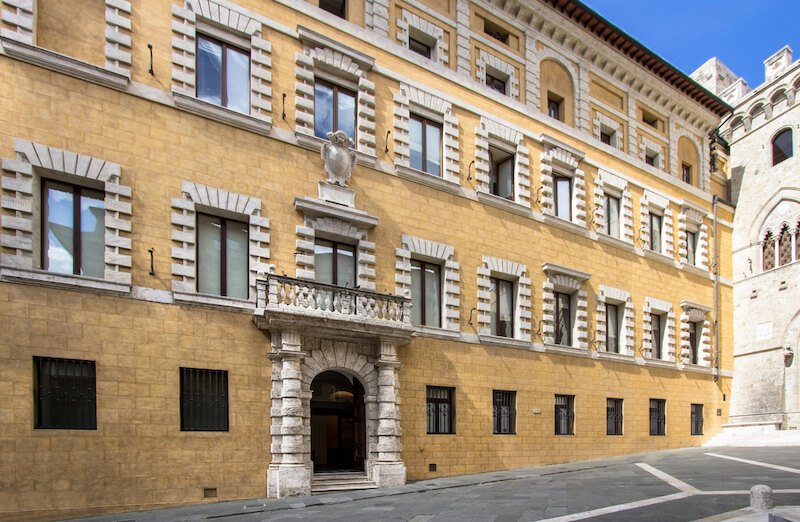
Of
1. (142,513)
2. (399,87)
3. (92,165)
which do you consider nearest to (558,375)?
(399,87)

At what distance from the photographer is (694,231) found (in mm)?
31391

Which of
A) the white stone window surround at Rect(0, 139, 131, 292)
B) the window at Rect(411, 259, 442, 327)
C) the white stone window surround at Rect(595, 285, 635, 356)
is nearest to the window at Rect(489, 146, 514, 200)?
the window at Rect(411, 259, 442, 327)

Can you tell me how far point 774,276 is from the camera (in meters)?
30.7

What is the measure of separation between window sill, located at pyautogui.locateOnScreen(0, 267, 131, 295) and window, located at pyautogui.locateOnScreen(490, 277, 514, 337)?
12280 mm

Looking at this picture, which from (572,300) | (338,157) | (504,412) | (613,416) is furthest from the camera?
(613,416)

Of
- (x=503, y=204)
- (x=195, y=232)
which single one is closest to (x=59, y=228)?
(x=195, y=232)

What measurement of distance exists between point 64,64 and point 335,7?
345 inches

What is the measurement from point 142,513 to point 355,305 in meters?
7.08

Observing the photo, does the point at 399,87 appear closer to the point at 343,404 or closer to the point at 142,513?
the point at 343,404

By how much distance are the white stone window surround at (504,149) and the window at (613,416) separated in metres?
8.93

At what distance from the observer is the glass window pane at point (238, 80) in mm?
16984

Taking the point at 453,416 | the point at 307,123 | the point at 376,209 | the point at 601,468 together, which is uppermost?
the point at 307,123

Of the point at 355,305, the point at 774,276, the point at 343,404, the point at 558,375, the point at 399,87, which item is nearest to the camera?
the point at 355,305

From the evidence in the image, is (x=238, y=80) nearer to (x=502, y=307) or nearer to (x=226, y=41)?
(x=226, y=41)
